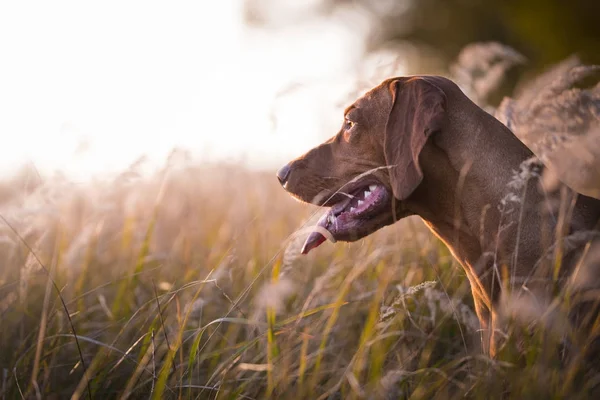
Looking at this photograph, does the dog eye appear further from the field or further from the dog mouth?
the field

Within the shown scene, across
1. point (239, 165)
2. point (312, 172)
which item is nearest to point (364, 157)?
point (312, 172)

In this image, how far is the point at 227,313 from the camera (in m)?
2.55

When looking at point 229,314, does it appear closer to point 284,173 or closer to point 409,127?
point 284,173

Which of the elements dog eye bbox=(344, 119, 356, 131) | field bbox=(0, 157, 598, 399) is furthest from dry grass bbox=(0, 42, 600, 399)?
dog eye bbox=(344, 119, 356, 131)

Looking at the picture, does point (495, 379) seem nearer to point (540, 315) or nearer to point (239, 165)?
point (540, 315)

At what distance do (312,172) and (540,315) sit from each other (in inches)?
61.4

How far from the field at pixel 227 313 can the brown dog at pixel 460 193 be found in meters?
0.24

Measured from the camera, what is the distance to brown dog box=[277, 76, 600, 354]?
304 centimetres

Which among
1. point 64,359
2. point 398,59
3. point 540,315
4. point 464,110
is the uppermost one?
point 398,59

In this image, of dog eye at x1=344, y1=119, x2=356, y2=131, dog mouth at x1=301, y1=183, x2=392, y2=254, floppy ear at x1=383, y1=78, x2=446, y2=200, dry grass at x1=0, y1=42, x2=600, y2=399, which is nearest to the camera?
dry grass at x1=0, y1=42, x2=600, y2=399

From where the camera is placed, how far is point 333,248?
16.6ft

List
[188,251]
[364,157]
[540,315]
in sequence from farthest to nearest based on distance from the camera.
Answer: [188,251]
[364,157]
[540,315]

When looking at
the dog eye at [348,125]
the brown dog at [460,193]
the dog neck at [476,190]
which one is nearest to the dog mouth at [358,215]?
the brown dog at [460,193]

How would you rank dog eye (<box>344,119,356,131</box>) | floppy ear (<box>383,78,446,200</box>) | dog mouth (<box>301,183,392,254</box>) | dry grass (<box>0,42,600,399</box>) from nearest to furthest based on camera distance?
dry grass (<box>0,42,600,399</box>), floppy ear (<box>383,78,446,200</box>), dog mouth (<box>301,183,392,254</box>), dog eye (<box>344,119,356,131</box>)
